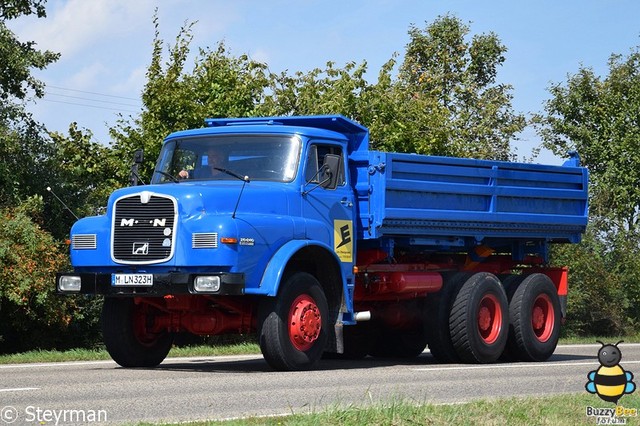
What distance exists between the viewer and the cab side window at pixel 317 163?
622 inches

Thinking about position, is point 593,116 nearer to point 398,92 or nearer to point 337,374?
point 398,92

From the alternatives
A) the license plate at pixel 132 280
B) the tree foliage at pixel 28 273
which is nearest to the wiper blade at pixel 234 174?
the license plate at pixel 132 280

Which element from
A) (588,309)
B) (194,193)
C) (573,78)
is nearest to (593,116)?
(573,78)

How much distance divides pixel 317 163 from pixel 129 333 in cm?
311

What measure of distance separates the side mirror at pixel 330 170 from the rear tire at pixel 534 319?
161 inches

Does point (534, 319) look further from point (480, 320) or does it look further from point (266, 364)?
point (266, 364)

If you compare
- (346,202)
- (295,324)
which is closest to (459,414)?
(295,324)

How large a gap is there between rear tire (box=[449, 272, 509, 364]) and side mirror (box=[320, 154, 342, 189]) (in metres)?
2.82

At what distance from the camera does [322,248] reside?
50.9 ft

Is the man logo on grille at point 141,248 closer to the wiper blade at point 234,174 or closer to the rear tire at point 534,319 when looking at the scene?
the wiper blade at point 234,174

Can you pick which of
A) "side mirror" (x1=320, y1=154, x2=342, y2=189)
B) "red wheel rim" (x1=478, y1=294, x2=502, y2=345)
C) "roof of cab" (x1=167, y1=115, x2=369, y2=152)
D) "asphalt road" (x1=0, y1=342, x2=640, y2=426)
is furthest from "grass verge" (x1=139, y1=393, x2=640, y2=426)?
"red wheel rim" (x1=478, y1=294, x2=502, y2=345)

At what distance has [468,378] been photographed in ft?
47.0

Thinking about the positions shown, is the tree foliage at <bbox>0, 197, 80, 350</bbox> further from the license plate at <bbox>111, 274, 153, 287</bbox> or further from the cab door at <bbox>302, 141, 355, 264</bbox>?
the license plate at <bbox>111, 274, 153, 287</bbox>

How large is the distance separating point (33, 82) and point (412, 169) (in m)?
18.4
